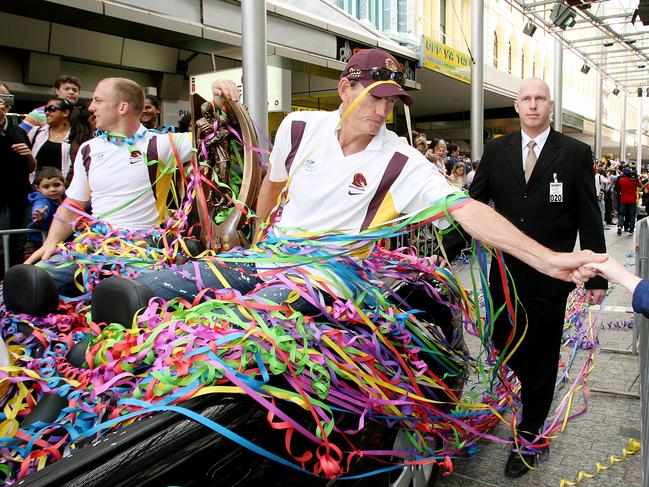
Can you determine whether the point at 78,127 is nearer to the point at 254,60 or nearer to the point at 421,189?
the point at 254,60

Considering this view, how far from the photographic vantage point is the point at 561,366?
4766 millimetres

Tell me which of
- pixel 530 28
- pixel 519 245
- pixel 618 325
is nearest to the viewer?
pixel 519 245

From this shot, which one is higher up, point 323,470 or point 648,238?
point 648,238

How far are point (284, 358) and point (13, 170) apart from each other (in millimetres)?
4490

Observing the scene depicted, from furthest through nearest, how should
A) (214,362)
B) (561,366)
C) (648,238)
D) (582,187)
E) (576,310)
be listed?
(576,310) → (561,366) → (648,238) → (582,187) → (214,362)

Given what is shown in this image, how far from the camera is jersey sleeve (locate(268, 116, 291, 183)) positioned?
283 cm

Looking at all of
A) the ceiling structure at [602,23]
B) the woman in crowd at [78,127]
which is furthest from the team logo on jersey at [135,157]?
the ceiling structure at [602,23]

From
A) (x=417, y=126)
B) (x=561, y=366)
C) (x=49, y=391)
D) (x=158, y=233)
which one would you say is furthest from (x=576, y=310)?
(x=417, y=126)

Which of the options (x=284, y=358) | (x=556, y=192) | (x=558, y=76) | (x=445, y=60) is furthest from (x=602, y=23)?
(x=284, y=358)

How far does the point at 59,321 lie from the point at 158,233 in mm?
1041

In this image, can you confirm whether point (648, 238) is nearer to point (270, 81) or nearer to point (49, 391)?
point (49, 391)

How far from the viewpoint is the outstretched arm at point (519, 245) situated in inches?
85.2

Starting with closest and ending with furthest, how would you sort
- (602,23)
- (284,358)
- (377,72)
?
(284,358) → (377,72) → (602,23)

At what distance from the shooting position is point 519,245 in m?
2.25
